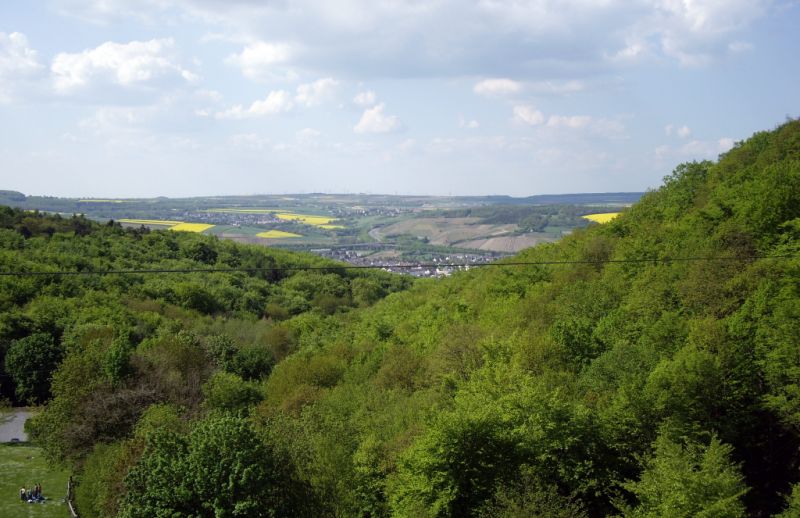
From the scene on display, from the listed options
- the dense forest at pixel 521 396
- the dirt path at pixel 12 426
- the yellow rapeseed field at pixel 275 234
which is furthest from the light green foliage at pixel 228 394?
the yellow rapeseed field at pixel 275 234

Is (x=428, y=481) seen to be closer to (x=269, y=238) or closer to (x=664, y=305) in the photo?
(x=664, y=305)

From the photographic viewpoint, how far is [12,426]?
46.7m

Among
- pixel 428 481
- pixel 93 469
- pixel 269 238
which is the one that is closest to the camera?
pixel 428 481

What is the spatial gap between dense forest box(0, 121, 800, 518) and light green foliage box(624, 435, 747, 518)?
6 cm

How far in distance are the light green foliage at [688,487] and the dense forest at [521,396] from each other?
0.18ft

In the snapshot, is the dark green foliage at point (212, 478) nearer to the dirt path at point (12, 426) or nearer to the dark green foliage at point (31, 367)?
the dirt path at point (12, 426)

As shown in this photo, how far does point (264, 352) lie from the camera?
165 feet

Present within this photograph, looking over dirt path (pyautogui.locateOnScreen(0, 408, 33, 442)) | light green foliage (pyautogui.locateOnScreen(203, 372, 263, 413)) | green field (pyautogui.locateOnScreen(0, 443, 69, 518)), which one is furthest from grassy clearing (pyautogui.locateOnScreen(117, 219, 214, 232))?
light green foliage (pyautogui.locateOnScreen(203, 372, 263, 413))

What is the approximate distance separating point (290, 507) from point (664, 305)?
18.1 m

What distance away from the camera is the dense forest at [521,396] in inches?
761

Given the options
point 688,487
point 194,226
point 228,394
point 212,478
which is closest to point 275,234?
point 194,226

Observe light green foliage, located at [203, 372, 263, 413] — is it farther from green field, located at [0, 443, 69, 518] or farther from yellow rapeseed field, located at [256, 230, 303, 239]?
yellow rapeseed field, located at [256, 230, 303, 239]

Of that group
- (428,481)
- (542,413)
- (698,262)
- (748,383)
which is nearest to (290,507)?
(428,481)

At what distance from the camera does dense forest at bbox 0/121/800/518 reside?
19328mm
